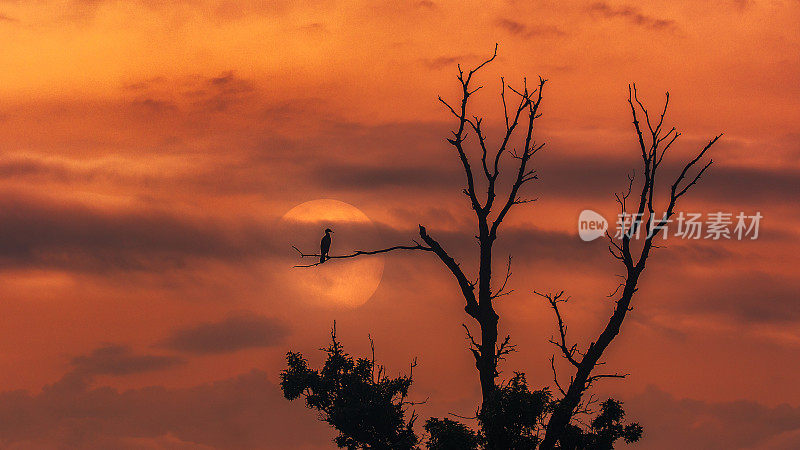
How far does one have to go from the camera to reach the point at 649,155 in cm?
2175

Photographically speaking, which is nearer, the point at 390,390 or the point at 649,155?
the point at 649,155

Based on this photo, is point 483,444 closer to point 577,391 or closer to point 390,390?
point 577,391

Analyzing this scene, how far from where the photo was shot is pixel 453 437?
22500 mm

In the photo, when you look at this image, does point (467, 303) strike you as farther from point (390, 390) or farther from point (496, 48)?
point (390, 390)

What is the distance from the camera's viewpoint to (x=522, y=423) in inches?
870

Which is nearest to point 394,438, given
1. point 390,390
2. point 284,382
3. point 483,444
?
point 390,390

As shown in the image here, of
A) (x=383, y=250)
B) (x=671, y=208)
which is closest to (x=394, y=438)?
(x=383, y=250)

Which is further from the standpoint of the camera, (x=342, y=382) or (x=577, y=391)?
(x=342, y=382)

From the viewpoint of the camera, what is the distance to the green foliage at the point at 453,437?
22438mm

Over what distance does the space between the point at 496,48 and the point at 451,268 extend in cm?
543

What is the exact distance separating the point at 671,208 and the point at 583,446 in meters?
6.23

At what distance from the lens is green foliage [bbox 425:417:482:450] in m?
22.4

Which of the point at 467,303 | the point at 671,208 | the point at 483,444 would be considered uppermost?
the point at 671,208

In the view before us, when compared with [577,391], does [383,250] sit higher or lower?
higher
